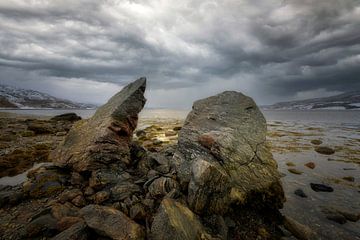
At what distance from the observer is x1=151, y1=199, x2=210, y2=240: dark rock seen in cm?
632

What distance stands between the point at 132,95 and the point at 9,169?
10804mm

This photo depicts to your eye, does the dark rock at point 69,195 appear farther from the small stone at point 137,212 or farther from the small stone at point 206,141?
the small stone at point 206,141

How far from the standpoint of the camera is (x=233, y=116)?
520 inches

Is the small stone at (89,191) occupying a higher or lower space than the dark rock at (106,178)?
lower

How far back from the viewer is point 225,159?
10195 mm

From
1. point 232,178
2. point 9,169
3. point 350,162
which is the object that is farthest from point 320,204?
point 9,169

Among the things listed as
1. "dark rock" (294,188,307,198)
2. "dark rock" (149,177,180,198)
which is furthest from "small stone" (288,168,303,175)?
"dark rock" (149,177,180,198)

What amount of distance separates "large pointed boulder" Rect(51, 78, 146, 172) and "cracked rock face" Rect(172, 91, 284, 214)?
11.7ft

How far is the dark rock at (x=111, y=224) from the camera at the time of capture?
6.45 m

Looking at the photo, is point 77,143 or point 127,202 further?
point 77,143

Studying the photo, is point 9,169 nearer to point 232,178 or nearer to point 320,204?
point 232,178

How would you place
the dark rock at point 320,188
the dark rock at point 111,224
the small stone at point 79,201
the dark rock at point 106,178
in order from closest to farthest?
the dark rock at point 111,224, the small stone at point 79,201, the dark rock at point 106,178, the dark rock at point 320,188

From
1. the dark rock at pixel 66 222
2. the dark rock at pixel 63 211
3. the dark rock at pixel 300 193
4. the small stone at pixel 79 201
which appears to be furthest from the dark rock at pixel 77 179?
the dark rock at pixel 300 193

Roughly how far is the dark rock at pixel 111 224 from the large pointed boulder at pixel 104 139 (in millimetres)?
3754
